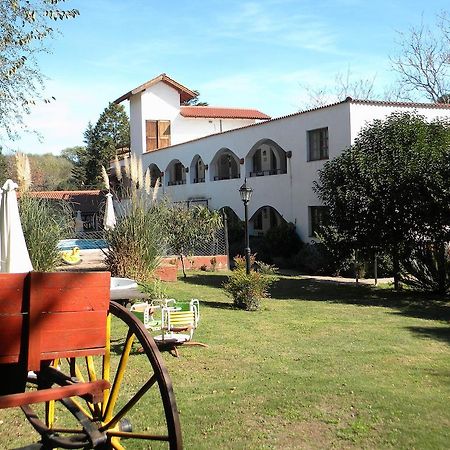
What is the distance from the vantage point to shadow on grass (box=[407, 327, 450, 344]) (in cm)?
909

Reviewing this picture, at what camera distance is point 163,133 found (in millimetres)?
36844

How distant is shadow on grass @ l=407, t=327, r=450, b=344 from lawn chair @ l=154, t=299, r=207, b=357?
3.77 m

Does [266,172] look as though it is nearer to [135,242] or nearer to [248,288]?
[135,242]

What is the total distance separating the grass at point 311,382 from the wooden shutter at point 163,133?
87.0 ft

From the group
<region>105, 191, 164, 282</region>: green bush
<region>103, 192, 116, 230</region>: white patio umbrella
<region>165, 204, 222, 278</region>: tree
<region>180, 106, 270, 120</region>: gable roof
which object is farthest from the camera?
<region>180, 106, 270, 120</region>: gable roof

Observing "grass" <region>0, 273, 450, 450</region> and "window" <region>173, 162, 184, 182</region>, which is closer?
"grass" <region>0, 273, 450, 450</region>

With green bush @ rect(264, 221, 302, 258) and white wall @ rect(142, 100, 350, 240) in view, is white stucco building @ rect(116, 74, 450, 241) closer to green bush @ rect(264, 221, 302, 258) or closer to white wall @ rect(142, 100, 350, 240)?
white wall @ rect(142, 100, 350, 240)

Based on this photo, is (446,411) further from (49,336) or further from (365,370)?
(49,336)

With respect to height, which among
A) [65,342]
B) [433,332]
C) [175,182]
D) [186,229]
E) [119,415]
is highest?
[175,182]

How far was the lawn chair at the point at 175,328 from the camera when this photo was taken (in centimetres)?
745

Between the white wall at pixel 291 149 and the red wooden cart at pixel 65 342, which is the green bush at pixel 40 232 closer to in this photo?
the red wooden cart at pixel 65 342

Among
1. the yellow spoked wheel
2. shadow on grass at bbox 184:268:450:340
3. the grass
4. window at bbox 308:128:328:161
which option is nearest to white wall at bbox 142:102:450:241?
window at bbox 308:128:328:161

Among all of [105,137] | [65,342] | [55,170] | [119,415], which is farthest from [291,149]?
[55,170]

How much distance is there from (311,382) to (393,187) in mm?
8999
